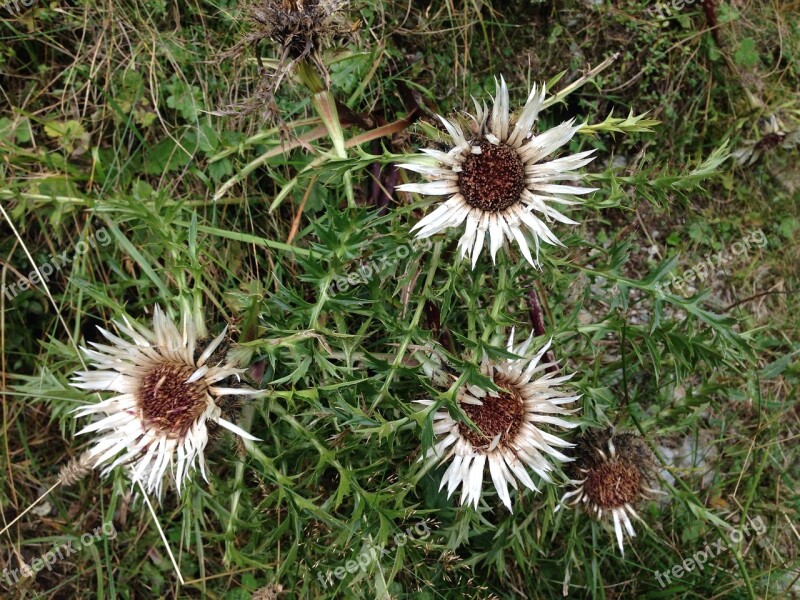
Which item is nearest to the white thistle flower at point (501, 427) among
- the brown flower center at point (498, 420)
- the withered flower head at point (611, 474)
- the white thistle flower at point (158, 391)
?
the brown flower center at point (498, 420)

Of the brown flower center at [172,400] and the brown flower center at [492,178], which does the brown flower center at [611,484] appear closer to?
the brown flower center at [492,178]

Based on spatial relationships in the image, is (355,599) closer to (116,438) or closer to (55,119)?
(116,438)

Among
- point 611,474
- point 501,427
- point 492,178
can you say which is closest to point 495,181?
point 492,178

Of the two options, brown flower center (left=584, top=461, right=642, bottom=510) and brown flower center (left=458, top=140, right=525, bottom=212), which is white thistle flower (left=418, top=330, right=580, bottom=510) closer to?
brown flower center (left=584, top=461, right=642, bottom=510)

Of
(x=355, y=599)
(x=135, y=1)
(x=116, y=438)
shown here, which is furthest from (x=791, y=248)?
(x=135, y=1)

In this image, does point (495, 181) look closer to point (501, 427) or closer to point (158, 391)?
point (501, 427)

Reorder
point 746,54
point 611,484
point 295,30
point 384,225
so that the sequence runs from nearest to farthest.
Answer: point 295,30 → point 611,484 → point 384,225 → point 746,54
